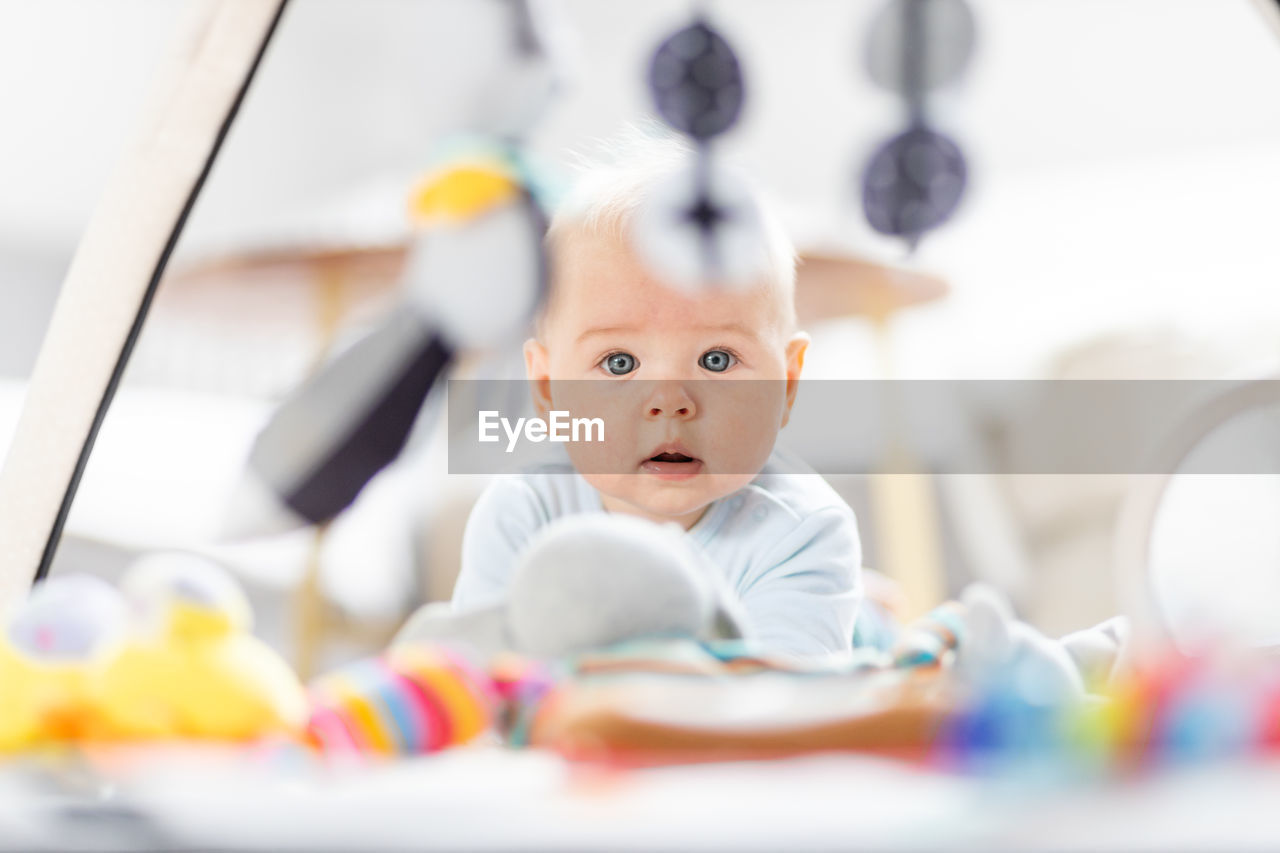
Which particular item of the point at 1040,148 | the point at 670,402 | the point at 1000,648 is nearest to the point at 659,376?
the point at 670,402

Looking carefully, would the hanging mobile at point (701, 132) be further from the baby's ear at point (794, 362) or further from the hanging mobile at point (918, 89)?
the baby's ear at point (794, 362)

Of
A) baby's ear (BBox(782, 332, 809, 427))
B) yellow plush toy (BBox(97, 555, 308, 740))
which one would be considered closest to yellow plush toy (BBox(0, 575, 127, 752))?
yellow plush toy (BBox(97, 555, 308, 740))

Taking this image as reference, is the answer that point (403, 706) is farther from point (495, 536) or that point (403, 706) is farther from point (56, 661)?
point (495, 536)

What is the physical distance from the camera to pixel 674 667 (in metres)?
0.28

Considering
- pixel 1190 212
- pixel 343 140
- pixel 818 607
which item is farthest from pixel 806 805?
pixel 1190 212

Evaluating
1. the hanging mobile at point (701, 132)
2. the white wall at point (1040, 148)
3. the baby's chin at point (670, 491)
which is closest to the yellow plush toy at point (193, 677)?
the hanging mobile at point (701, 132)

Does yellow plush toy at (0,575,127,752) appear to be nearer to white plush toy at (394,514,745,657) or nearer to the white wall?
white plush toy at (394,514,745,657)

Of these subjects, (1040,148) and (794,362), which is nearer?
(794,362)

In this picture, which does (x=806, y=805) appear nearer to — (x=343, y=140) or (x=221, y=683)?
(x=221, y=683)

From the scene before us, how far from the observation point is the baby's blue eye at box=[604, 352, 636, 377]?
1.61ft

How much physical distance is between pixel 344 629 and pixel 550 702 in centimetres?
71

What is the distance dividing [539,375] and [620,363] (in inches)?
3.0

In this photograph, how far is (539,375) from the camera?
0.55m

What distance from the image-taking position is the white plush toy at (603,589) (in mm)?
297
